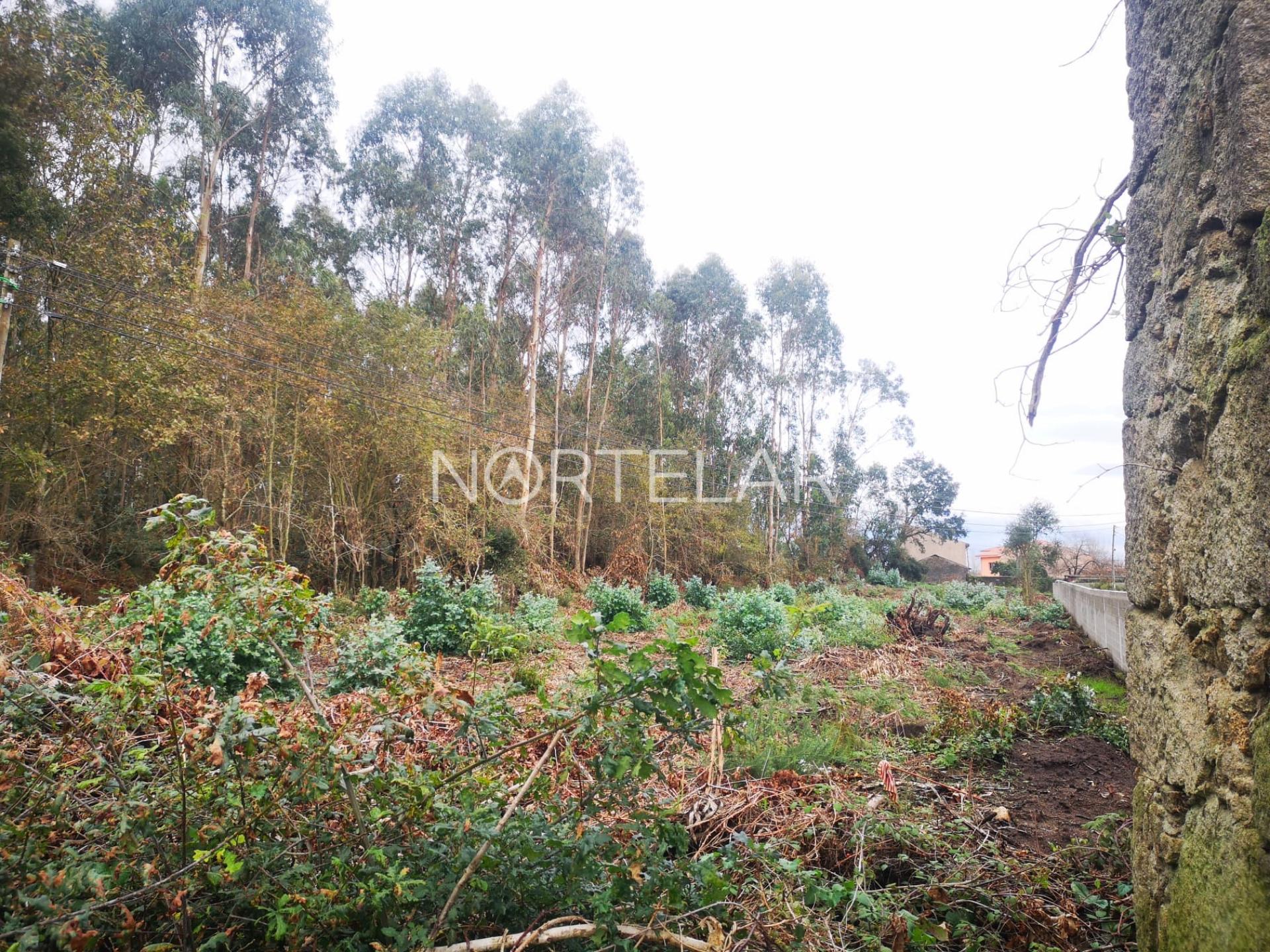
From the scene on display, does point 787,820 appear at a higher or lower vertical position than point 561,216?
lower

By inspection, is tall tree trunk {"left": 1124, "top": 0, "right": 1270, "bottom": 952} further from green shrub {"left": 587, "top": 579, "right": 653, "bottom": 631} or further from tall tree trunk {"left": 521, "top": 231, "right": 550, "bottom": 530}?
tall tree trunk {"left": 521, "top": 231, "right": 550, "bottom": 530}

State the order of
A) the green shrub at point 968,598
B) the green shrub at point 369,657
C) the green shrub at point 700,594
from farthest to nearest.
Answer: the green shrub at point 700,594 → the green shrub at point 968,598 → the green shrub at point 369,657

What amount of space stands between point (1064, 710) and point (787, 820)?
8.45 feet

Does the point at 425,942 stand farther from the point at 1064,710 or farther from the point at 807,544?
the point at 807,544

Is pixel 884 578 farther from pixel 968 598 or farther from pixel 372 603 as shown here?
pixel 372 603

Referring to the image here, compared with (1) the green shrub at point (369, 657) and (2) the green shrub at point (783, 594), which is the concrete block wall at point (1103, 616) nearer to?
(1) the green shrub at point (369, 657)

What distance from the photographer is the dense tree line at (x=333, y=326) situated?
838cm

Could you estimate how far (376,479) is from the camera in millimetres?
12508

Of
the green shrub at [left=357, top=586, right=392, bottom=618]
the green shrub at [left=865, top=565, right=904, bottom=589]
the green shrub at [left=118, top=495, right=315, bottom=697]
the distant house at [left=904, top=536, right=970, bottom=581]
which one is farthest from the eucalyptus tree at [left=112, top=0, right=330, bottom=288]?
the distant house at [left=904, top=536, right=970, bottom=581]

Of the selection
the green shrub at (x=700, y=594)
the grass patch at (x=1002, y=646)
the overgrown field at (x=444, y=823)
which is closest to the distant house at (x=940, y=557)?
the green shrub at (x=700, y=594)

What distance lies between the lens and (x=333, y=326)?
38.9 ft

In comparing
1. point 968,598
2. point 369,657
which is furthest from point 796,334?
point 369,657

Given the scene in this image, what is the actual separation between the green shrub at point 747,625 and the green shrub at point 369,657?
14.0 feet

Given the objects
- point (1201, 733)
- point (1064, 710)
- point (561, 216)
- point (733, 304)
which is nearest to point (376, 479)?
point (561, 216)
